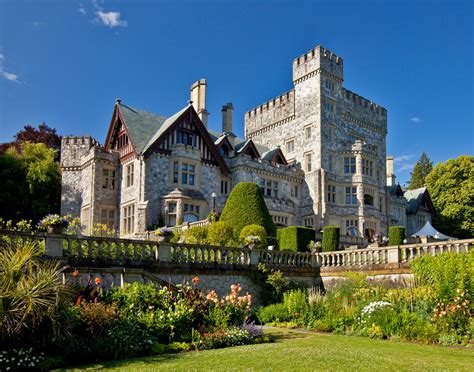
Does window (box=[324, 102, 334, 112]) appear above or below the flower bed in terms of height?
above

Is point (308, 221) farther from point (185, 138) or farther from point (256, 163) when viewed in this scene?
point (185, 138)

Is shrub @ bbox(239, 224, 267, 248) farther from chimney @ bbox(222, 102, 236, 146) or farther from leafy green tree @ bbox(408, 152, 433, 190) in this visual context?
leafy green tree @ bbox(408, 152, 433, 190)

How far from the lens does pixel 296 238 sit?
25516mm

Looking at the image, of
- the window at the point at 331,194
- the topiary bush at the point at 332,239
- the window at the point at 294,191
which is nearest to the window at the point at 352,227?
the window at the point at 331,194

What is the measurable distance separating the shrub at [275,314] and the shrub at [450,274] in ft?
15.7

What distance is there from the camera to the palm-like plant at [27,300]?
9.43 metres

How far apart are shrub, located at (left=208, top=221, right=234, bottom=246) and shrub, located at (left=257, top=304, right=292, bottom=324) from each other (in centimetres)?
584

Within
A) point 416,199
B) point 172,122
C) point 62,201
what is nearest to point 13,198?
point 62,201

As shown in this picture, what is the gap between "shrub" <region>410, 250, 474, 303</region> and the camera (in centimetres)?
1442

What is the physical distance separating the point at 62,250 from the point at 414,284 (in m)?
11.3

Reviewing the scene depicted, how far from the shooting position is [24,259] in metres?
10.1

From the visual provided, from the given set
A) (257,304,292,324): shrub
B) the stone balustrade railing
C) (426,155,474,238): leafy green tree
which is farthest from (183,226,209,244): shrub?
(426,155,474,238): leafy green tree

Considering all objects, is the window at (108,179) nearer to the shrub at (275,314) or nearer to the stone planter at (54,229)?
the stone planter at (54,229)

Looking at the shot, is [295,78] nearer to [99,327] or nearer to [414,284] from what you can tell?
[414,284]
